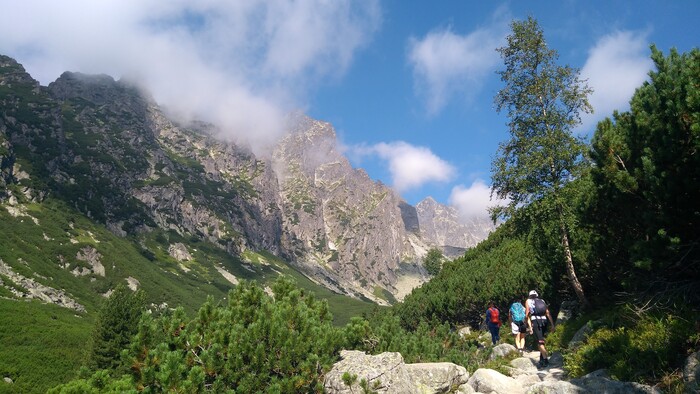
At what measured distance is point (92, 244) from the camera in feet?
552

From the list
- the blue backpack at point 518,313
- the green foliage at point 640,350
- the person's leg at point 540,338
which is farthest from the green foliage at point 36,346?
the green foliage at point 640,350

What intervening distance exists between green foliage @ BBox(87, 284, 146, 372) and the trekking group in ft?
120

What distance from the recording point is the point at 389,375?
11.7 m

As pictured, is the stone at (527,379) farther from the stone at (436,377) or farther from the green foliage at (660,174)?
the green foliage at (660,174)

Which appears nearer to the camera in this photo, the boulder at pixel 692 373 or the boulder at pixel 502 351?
the boulder at pixel 692 373

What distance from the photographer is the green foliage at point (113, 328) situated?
43406mm

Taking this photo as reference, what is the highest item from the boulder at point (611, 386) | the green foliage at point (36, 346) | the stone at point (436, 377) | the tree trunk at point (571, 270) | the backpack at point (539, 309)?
the tree trunk at point (571, 270)

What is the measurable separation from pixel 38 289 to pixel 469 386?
141127 mm

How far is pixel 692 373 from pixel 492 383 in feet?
18.3

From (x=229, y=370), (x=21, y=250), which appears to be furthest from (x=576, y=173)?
(x=21, y=250)

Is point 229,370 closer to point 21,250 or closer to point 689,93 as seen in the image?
point 689,93

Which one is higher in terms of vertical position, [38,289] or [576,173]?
[576,173]

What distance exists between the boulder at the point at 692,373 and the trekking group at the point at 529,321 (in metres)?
6.88

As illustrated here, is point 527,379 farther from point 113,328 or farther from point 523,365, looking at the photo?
point 113,328
